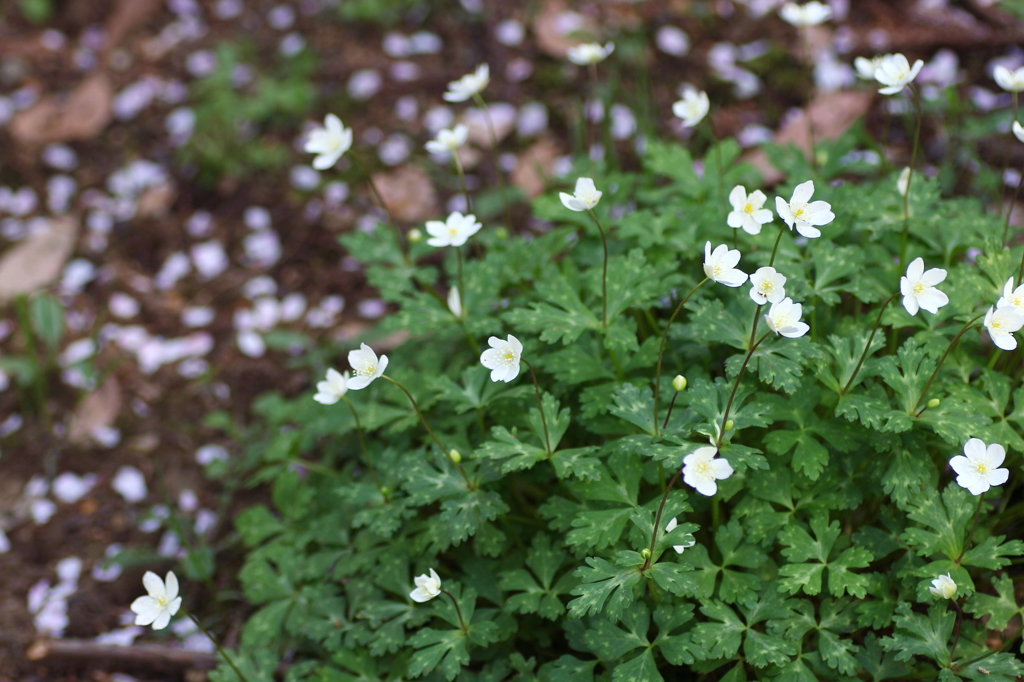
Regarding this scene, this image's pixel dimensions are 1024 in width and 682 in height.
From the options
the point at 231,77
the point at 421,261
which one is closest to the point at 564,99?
the point at 421,261

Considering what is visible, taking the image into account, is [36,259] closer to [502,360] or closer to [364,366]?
[364,366]

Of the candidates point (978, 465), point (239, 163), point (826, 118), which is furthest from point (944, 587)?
point (239, 163)

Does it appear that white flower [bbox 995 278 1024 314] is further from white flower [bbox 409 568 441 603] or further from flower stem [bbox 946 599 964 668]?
white flower [bbox 409 568 441 603]

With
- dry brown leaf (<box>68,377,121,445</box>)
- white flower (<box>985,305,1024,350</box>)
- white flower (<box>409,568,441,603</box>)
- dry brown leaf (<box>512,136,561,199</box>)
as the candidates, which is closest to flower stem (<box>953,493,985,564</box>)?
white flower (<box>985,305,1024,350</box>)

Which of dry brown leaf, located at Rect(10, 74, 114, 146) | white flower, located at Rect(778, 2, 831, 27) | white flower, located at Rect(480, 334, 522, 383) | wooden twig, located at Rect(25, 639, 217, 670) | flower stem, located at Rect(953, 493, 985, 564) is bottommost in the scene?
wooden twig, located at Rect(25, 639, 217, 670)

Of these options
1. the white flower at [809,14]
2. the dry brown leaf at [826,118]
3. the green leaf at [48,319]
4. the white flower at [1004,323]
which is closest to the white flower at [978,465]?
the white flower at [1004,323]

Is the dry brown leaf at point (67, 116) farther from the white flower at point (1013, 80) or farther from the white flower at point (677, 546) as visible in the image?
the white flower at point (1013, 80)
